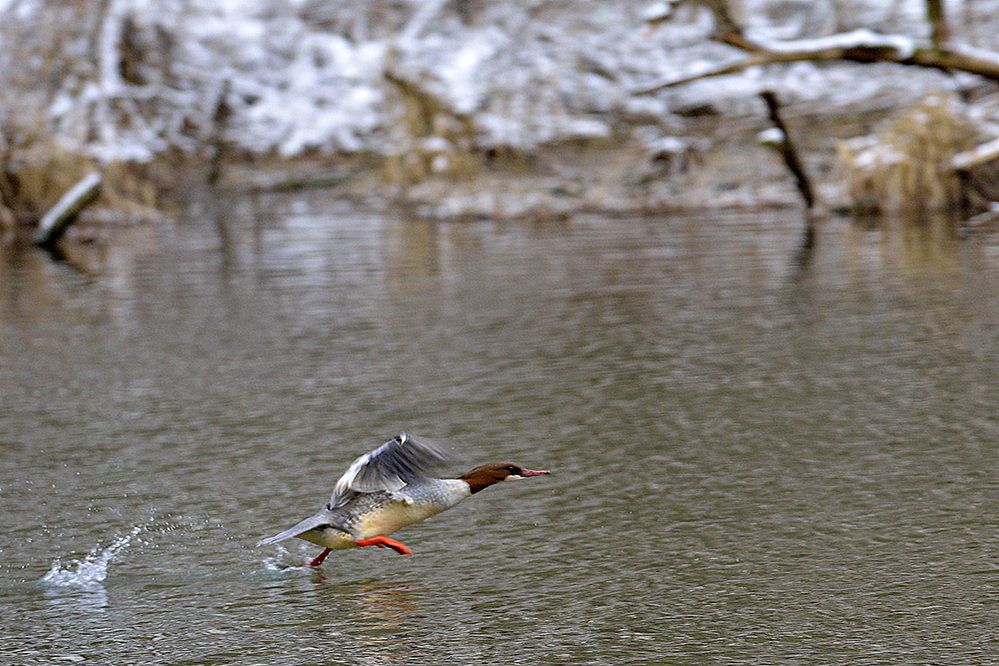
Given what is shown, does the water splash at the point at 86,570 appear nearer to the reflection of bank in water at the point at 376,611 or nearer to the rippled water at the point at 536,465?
the rippled water at the point at 536,465

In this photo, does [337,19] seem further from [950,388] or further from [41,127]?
[950,388]

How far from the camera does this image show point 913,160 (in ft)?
63.5

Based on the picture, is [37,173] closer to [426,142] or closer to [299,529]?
[426,142]

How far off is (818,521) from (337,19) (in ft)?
106

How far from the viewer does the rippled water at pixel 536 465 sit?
167 inches

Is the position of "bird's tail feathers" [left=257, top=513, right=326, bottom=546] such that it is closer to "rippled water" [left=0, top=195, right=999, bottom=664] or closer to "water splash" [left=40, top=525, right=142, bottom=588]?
"rippled water" [left=0, top=195, right=999, bottom=664]

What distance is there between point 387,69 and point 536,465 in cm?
2470

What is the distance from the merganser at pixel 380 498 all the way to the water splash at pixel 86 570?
0.73 metres

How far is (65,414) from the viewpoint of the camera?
25.6 ft

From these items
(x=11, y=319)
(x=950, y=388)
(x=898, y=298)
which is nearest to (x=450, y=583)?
(x=950, y=388)

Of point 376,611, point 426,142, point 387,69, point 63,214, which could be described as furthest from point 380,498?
point 387,69

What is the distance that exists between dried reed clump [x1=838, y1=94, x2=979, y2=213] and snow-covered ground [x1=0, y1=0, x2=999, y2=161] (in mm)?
6267

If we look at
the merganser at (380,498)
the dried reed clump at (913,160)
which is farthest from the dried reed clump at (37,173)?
the merganser at (380,498)

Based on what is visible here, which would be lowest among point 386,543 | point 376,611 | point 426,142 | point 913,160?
point 376,611
